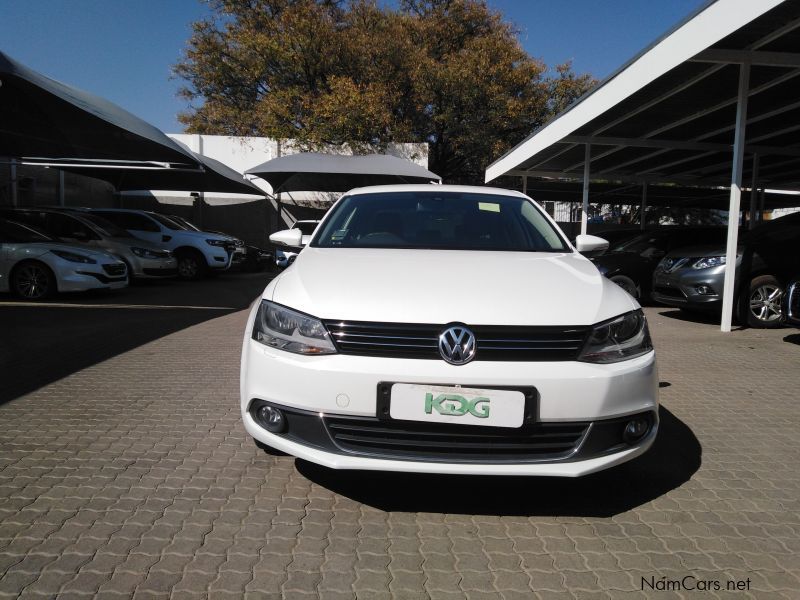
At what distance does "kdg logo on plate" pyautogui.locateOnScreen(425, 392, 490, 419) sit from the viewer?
2.31 metres

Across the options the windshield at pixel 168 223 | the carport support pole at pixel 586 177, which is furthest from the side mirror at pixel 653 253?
the windshield at pixel 168 223

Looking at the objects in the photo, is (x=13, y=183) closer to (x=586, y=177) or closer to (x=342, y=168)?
(x=342, y=168)

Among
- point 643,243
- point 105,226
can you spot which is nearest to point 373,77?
point 105,226

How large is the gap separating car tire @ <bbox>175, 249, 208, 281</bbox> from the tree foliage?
28.3 feet

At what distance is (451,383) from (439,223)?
178 cm

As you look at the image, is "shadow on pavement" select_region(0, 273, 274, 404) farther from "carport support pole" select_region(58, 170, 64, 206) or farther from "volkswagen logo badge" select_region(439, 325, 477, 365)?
"carport support pole" select_region(58, 170, 64, 206)

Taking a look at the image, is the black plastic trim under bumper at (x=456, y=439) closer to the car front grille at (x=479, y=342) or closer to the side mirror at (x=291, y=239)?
the car front grille at (x=479, y=342)

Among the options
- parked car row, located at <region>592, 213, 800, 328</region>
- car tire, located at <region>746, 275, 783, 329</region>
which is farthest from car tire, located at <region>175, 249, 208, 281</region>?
car tire, located at <region>746, 275, 783, 329</region>

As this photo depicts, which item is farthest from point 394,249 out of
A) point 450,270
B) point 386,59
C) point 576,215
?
point 576,215

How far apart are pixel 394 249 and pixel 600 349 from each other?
139cm

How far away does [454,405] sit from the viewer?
2.32m

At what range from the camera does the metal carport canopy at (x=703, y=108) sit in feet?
21.0

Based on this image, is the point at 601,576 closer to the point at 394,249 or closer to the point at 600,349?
the point at 600,349

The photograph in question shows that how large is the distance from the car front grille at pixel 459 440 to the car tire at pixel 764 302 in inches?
263
